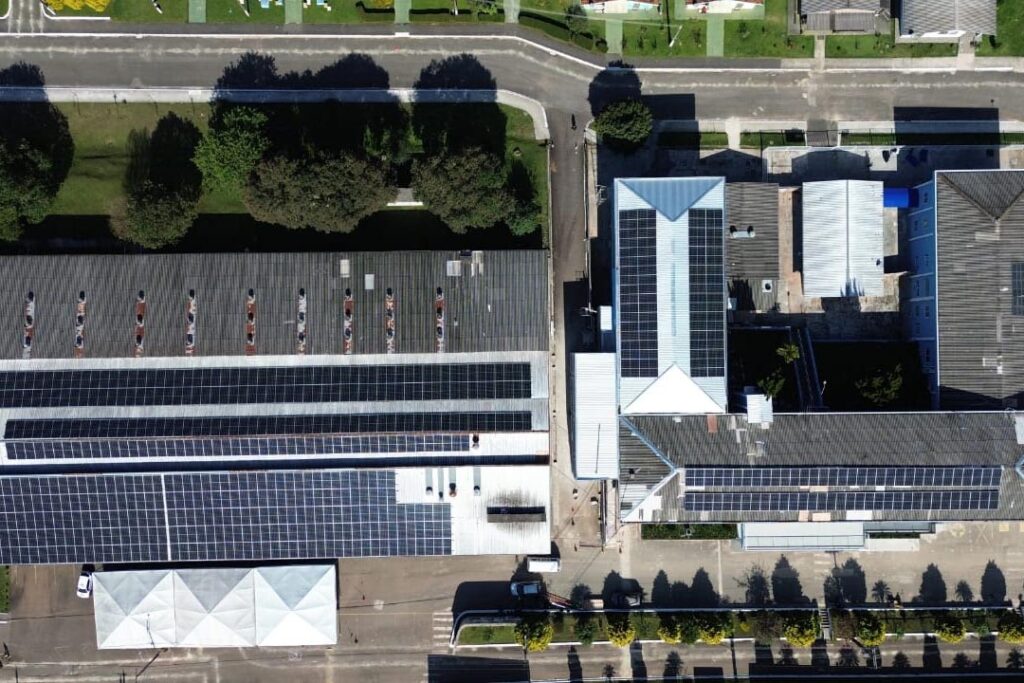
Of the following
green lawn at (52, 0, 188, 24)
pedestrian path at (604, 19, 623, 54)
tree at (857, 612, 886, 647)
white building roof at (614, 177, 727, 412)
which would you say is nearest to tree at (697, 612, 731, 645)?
tree at (857, 612, 886, 647)

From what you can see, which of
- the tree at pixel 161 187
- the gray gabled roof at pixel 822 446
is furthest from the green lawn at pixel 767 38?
the tree at pixel 161 187

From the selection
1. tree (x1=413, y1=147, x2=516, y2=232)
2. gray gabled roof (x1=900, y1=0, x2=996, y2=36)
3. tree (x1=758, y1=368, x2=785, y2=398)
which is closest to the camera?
tree (x1=413, y1=147, x2=516, y2=232)

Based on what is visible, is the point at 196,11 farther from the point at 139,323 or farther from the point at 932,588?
the point at 932,588

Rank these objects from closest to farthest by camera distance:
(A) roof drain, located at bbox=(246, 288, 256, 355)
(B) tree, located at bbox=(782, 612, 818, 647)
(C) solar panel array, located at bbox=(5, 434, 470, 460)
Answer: (C) solar panel array, located at bbox=(5, 434, 470, 460), (A) roof drain, located at bbox=(246, 288, 256, 355), (B) tree, located at bbox=(782, 612, 818, 647)

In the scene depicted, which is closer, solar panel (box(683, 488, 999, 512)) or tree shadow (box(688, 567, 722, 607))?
solar panel (box(683, 488, 999, 512))

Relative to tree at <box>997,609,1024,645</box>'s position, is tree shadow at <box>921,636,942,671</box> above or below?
below

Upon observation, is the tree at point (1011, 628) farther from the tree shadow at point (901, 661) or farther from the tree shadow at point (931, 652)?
the tree shadow at point (901, 661)

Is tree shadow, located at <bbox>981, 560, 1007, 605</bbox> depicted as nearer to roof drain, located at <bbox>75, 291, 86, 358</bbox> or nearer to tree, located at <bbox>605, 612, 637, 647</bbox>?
tree, located at <bbox>605, 612, 637, 647</bbox>

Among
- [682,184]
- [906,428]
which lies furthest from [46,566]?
[906,428]
